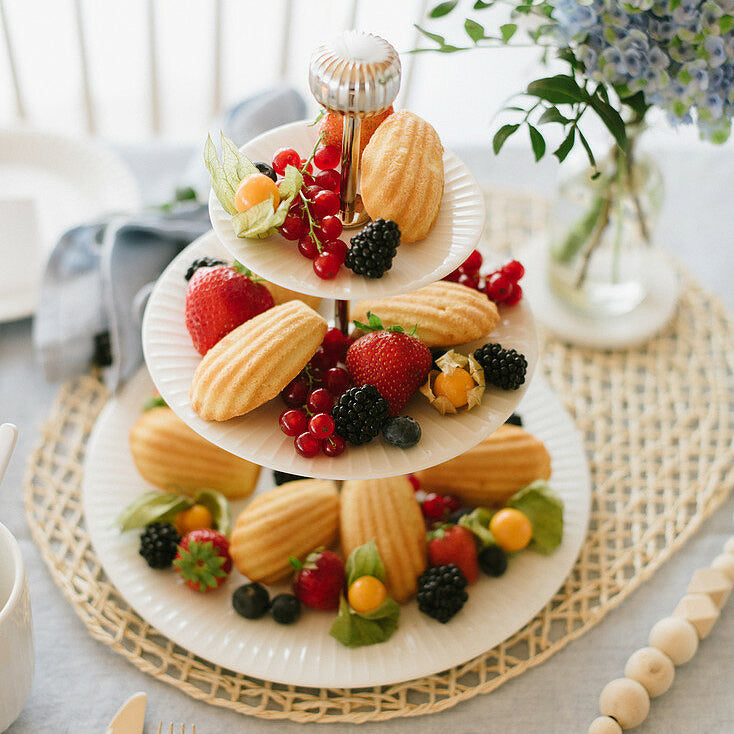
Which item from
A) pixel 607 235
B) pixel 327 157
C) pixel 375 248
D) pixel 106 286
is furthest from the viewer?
pixel 607 235

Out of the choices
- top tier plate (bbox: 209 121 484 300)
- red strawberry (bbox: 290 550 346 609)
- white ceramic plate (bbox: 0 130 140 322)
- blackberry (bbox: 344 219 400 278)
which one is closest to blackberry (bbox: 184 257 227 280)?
top tier plate (bbox: 209 121 484 300)

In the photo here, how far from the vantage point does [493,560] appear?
1.02 m

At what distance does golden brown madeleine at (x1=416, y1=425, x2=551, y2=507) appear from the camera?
1.06m

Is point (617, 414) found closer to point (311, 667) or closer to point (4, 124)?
point (311, 667)

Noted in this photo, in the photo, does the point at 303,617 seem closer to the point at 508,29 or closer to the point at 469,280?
the point at 469,280

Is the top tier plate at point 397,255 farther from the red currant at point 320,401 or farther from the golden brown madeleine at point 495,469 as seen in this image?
the golden brown madeleine at point 495,469

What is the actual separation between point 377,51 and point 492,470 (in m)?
0.56

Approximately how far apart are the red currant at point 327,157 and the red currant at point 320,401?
9.5 inches

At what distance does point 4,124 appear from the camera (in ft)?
4.77

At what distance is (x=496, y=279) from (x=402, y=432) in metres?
0.26

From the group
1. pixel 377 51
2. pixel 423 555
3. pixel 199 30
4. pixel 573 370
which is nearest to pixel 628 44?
pixel 377 51

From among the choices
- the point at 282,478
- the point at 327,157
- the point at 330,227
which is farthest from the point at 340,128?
the point at 282,478

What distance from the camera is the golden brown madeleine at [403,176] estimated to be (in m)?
0.80

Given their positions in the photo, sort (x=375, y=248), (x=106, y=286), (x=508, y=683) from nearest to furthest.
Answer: (x=375, y=248), (x=508, y=683), (x=106, y=286)
